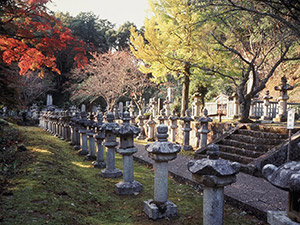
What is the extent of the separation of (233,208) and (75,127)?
885 cm

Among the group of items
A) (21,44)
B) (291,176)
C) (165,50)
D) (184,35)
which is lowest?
(291,176)

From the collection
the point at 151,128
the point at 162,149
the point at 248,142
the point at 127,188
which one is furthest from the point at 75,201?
the point at 151,128

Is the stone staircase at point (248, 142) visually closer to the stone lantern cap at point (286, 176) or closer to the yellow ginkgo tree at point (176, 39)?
the yellow ginkgo tree at point (176, 39)

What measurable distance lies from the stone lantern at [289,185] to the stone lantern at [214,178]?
80cm

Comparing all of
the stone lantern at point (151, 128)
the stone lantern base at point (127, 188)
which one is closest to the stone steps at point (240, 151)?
the stone lantern base at point (127, 188)

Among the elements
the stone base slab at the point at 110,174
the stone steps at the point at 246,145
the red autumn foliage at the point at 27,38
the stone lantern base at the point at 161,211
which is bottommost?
the stone base slab at the point at 110,174

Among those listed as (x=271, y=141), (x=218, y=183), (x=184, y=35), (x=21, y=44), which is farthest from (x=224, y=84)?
(x=218, y=183)

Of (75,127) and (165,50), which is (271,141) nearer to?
(165,50)

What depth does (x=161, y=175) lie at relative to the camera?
13.9 feet

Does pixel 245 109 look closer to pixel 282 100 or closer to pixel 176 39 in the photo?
pixel 282 100

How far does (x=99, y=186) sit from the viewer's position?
19.1 feet

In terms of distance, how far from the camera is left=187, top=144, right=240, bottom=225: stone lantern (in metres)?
2.83

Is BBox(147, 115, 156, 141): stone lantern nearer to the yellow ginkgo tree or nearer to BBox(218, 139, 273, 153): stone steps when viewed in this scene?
the yellow ginkgo tree

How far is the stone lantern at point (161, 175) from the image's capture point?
409 cm
